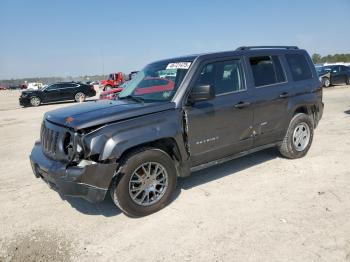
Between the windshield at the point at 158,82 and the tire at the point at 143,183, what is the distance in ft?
2.72

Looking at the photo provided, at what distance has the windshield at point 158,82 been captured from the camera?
456 centimetres

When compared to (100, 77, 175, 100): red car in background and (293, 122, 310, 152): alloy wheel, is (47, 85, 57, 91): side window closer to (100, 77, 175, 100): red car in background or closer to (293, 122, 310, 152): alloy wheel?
(100, 77, 175, 100): red car in background

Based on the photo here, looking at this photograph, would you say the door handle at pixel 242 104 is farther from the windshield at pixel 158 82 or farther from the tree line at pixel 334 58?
the tree line at pixel 334 58

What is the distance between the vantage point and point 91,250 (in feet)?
11.6

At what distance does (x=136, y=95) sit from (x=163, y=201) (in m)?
1.63

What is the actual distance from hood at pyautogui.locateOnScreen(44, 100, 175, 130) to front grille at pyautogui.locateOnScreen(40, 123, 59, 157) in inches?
5.6

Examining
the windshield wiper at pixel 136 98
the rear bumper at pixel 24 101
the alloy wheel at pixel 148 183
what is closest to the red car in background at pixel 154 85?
the windshield wiper at pixel 136 98

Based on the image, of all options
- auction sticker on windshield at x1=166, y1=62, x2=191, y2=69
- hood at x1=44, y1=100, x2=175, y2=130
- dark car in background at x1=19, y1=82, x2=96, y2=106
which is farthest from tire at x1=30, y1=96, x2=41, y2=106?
auction sticker on windshield at x1=166, y1=62, x2=191, y2=69

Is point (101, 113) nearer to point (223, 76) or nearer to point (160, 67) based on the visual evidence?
point (160, 67)

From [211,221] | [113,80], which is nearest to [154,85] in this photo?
[211,221]

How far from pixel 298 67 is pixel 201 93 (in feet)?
8.66

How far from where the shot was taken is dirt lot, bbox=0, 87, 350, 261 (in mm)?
3377

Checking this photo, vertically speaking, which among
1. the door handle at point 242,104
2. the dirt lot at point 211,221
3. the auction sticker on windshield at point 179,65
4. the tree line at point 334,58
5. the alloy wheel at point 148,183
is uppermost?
the tree line at point 334,58

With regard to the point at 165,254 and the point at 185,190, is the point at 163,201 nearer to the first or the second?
the point at 185,190
